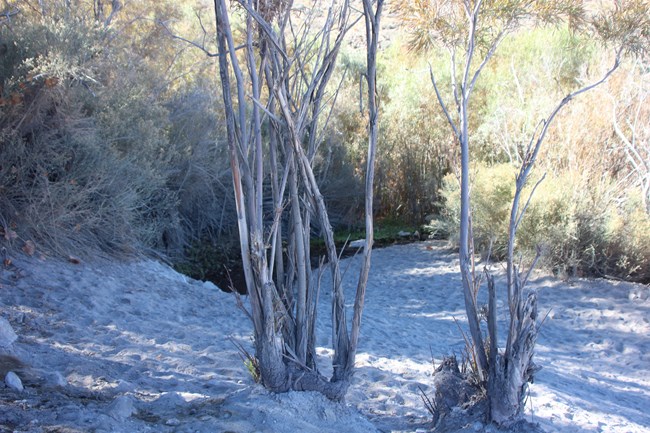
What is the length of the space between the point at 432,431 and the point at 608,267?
20.7 ft

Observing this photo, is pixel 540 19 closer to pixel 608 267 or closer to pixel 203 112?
pixel 608 267

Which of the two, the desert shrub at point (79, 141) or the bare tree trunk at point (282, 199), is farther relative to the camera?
the desert shrub at point (79, 141)

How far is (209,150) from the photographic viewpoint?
401 inches

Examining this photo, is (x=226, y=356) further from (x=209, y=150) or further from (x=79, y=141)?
(x=209, y=150)

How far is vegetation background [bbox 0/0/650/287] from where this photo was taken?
6770 mm

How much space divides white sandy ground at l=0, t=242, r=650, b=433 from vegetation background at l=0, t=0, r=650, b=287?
0.69 metres

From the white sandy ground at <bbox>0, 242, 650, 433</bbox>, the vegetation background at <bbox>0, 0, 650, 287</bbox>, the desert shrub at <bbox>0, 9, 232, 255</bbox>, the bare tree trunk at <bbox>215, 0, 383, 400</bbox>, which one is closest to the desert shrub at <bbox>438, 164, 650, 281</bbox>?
the vegetation background at <bbox>0, 0, 650, 287</bbox>

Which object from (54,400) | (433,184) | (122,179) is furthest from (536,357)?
(433,184)

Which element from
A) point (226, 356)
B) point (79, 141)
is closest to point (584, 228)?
point (226, 356)

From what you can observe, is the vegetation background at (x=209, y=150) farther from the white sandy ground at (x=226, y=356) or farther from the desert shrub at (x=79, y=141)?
the white sandy ground at (x=226, y=356)

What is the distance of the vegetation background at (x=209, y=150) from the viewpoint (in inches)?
267

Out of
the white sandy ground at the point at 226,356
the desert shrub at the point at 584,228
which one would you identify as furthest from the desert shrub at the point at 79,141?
the desert shrub at the point at 584,228

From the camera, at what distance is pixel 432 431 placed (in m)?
3.28

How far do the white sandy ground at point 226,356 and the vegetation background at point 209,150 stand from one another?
69cm
